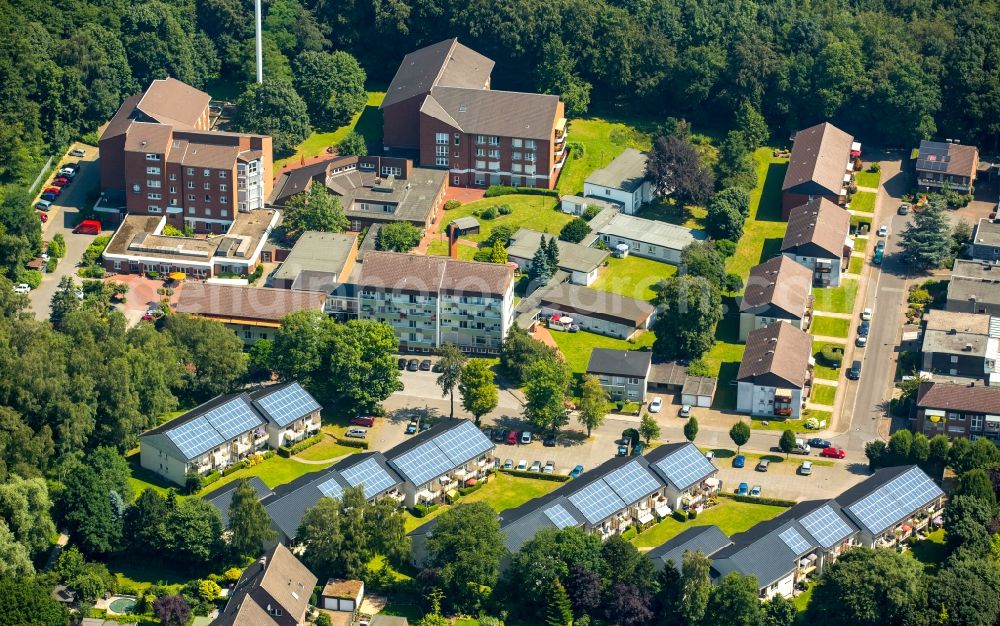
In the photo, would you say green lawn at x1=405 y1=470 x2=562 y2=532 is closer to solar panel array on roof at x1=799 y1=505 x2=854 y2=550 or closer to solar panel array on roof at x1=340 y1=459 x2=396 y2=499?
solar panel array on roof at x1=340 y1=459 x2=396 y2=499

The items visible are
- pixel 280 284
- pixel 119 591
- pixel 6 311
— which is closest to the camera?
pixel 119 591

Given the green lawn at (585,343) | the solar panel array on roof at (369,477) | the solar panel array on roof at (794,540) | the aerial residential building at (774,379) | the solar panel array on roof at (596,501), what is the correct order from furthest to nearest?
the green lawn at (585,343) < the aerial residential building at (774,379) < the solar panel array on roof at (369,477) < the solar panel array on roof at (596,501) < the solar panel array on roof at (794,540)

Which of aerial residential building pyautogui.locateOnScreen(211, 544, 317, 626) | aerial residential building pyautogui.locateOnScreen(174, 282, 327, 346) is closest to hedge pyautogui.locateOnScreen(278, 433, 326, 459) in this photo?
aerial residential building pyautogui.locateOnScreen(174, 282, 327, 346)

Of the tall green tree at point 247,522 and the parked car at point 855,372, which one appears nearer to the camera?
the tall green tree at point 247,522

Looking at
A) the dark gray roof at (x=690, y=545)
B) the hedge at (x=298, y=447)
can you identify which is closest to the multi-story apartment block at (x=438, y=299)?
the hedge at (x=298, y=447)

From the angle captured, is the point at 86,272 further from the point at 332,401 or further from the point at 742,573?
the point at 742,573

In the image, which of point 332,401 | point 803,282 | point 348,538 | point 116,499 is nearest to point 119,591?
point 116,499

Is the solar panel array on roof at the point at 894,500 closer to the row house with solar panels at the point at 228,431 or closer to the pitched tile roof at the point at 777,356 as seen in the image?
the pitched tile roof at the point at 777,356
